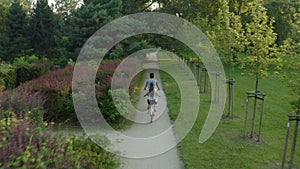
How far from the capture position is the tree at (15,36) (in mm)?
29342

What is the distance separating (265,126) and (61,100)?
263 inches

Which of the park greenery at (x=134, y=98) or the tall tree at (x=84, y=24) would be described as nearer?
the park greenery at (x=134, y=98)

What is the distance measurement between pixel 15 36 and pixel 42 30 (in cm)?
296

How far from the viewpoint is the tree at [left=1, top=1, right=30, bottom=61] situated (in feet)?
96.3

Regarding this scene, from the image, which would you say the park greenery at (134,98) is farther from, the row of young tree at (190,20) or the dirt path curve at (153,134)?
the dirt path curve at (153,134)

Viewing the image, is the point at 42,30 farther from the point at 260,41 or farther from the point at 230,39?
the point at 260,41

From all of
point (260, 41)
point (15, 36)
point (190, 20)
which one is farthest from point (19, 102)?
point (15, 36)

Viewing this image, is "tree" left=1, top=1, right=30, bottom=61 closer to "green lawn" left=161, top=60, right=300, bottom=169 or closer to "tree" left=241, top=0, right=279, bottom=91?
"green lawn" left=161, top=60, right=300, bottom=169

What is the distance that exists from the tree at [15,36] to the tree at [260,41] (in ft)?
90.5

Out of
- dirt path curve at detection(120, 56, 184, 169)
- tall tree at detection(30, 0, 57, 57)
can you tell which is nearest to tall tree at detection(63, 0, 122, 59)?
dirt path curve at detection(120, 56, 184, 169)

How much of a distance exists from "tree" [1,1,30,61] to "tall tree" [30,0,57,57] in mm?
956

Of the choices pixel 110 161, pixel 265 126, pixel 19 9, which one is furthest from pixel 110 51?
pixel 19 9

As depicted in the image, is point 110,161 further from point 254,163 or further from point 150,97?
point 150,97

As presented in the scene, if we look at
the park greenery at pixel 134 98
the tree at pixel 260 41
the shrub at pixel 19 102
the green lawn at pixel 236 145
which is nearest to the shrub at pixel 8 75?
the park greenery at pixel 134 98
